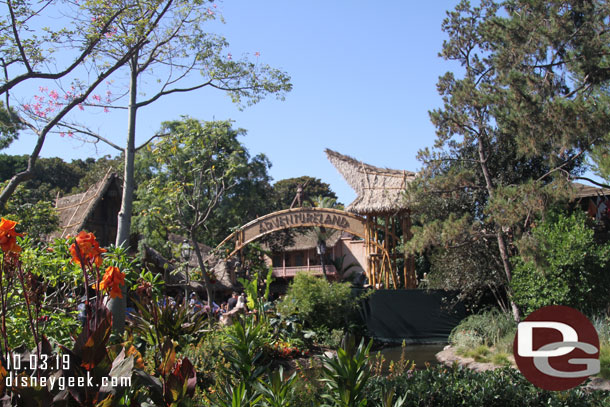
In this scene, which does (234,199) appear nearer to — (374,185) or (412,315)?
(374,185)

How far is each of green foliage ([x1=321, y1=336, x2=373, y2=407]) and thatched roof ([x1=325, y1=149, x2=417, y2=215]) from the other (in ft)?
39.1

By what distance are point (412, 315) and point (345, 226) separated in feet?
12.2

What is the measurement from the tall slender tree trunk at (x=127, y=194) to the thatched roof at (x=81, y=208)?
12226 millimetres

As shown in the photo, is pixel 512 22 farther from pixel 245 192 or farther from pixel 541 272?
Answer: pixel 245 192

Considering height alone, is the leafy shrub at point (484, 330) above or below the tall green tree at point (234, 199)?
below

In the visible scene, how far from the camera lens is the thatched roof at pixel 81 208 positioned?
805 inches

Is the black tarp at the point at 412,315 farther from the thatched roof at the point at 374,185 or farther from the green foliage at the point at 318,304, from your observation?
the thatched roof at the point at 374,185

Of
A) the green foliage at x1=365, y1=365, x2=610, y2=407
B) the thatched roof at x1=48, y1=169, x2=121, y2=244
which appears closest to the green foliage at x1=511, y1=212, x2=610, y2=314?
the green foliage at x1=365, y1=365, x2=610, y2=407

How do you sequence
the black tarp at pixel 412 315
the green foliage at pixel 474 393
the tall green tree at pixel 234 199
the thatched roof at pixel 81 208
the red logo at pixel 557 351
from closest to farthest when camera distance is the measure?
the red logo at pixel 557 351, the green foliage at pixel 474 393, the black tarp at pixel 412 315, the thatched roof at pixel 81 208, the tall green tree at pixel 234 199

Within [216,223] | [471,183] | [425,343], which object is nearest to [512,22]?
[471,183]

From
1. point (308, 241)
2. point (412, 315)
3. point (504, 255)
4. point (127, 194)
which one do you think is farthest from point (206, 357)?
point (308, 241)

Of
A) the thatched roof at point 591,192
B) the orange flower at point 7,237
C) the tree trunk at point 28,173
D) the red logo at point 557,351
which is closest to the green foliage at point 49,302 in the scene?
the tree trunk at point 28,173

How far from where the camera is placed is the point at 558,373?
4848 millimetres

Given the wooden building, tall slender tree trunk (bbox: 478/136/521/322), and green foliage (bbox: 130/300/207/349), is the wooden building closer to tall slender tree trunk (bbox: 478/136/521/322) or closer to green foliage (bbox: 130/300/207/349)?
tall slender tree trunk (bbox: 478/136/521/322)
